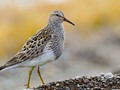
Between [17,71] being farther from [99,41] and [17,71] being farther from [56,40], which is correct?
[56,40]

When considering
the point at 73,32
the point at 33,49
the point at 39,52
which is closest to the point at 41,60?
the point at 39,52

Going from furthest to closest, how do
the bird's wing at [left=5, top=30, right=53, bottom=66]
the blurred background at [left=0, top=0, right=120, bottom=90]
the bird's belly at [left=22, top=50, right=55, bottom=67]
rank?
the blurred background at [left=0, top=0, right=120, bottom=90], the bird's wing at [left=5, top=30, right=53, bottom=66], the bird's belly at [left=22, top=50, right=55, bottom=67]

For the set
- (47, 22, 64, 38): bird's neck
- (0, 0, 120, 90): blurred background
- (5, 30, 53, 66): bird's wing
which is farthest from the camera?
(0, 0, 120, 90): blurred background

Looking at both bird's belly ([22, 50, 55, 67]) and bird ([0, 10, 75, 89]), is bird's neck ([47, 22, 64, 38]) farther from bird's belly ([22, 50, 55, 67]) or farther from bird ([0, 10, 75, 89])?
bird's belly ([22, 50, 55, 67])

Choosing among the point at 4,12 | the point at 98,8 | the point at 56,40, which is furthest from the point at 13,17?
the point at 56,40

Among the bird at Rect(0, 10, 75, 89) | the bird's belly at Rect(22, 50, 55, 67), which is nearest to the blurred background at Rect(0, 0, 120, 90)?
the bird at Rect(0, 10, 75, 89)

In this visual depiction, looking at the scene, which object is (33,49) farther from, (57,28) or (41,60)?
(57,28)

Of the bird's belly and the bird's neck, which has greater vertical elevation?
the bird's neck
